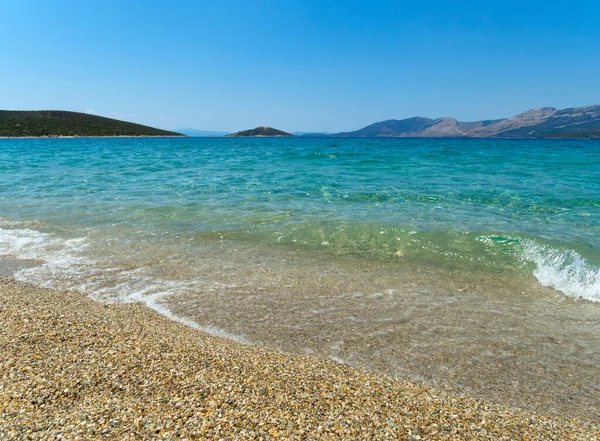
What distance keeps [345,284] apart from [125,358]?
14.1ft

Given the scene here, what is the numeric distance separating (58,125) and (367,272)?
412 ft

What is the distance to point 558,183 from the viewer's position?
64.9ft

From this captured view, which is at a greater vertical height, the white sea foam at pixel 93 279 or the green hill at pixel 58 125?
the green hill at pixel 58 125

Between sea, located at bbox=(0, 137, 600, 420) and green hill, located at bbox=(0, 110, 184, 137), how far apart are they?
10233cm

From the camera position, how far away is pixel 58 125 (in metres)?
104

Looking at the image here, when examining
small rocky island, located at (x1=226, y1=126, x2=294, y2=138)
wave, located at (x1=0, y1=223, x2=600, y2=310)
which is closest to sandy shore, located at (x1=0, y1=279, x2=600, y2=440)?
wave, located at (x1=0, y1=223, x2=600, y2=310)

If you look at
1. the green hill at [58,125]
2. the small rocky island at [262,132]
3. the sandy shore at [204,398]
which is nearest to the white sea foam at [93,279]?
the sandy shore at [204,398]

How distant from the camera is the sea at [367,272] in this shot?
473 centimetres

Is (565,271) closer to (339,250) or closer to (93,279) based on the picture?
(339,250)

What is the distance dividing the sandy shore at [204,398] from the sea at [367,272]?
60 cm

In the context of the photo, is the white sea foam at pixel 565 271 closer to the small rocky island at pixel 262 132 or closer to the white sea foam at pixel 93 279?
the white sea foam at pixel 93 279

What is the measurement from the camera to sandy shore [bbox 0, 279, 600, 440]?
3021 mm

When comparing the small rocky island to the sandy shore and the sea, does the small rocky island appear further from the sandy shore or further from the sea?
the sandy shore

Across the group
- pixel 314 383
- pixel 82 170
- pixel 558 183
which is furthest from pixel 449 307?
pixel 82 170
